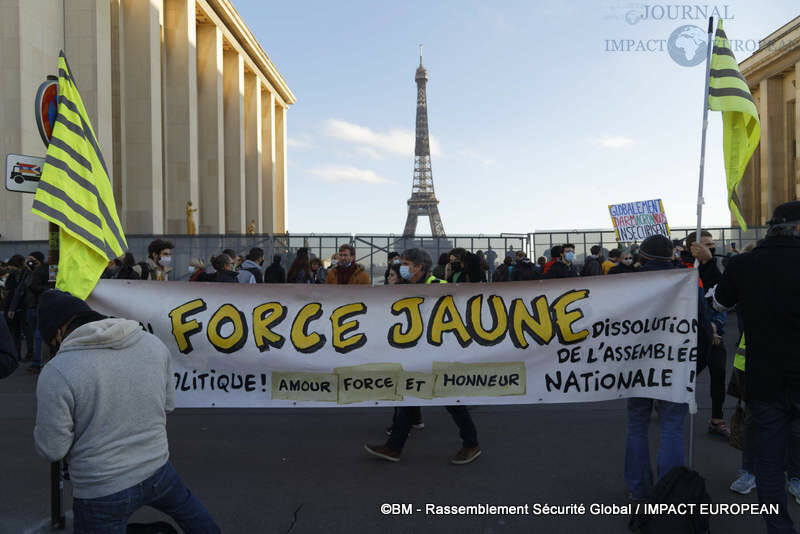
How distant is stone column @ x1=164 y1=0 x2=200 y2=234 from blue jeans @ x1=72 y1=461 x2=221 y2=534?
30.4 m

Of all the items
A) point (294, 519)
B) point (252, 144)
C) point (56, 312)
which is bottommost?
point (294, 519)

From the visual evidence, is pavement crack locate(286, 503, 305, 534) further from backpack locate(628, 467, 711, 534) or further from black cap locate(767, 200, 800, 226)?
black cap locate(767, 200, 800, 226)

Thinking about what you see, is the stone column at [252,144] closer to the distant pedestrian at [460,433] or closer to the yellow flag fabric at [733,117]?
the distant pedestrian at [460,433]

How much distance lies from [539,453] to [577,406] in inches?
77.8

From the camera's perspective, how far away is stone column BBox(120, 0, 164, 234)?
26.8 m

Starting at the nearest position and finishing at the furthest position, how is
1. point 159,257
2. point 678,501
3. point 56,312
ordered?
point 56,312, point 678,501, point 159,257

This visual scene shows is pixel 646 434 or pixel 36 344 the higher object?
pixel 646 434

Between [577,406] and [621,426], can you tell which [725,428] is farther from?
[577,406]

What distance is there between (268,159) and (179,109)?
69.4ft

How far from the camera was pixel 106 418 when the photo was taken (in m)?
2.46

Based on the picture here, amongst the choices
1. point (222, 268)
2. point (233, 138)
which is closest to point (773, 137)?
point (233, 138)

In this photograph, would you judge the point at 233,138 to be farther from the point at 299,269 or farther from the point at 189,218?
the point at 299,269

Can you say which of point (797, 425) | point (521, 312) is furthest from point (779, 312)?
point (521, 312)

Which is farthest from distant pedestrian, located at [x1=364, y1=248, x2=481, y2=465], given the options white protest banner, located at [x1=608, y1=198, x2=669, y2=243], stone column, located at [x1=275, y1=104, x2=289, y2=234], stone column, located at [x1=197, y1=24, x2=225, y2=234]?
stone column, located at [x1=275, y1=104, x2=289, y2=234]
